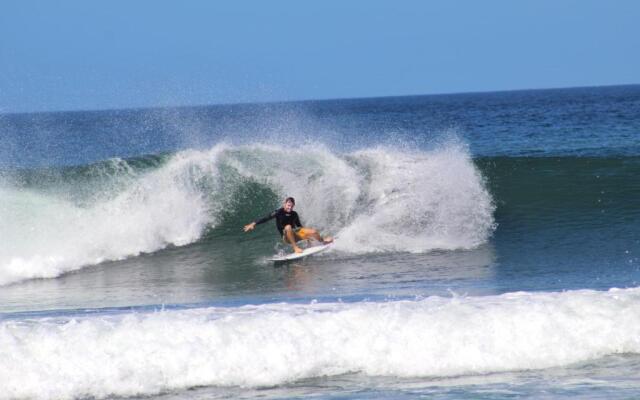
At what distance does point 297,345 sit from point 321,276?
4.63 meters

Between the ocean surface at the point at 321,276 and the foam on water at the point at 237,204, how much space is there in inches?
1.9

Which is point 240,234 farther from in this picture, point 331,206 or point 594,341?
point 594,341

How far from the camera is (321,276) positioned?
1295cm

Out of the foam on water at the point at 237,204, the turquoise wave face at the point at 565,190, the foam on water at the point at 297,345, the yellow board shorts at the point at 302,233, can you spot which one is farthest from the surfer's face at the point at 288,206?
the foam on water at the point at 297,345

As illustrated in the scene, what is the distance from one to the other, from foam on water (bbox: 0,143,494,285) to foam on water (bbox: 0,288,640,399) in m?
5.96

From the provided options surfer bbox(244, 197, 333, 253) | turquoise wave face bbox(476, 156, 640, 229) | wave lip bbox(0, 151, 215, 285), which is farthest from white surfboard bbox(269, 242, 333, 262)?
turquoise wave face bbox(476, 156, 640, 229)

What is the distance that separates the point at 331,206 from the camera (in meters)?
17.1

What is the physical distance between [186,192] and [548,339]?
10694 mm

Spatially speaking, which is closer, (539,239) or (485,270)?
(485,270)

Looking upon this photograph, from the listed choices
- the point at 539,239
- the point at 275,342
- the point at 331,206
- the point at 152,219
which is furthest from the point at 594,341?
the point at 152,219

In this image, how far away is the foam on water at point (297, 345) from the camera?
7934 mm

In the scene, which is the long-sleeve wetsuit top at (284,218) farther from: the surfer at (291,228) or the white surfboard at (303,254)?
the white surfboard at (303,254)

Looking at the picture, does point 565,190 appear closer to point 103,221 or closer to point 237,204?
point 237,204

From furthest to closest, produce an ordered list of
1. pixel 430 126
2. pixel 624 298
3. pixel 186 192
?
pixel 430 126 → pixel 186 192 → pixel 624 298
